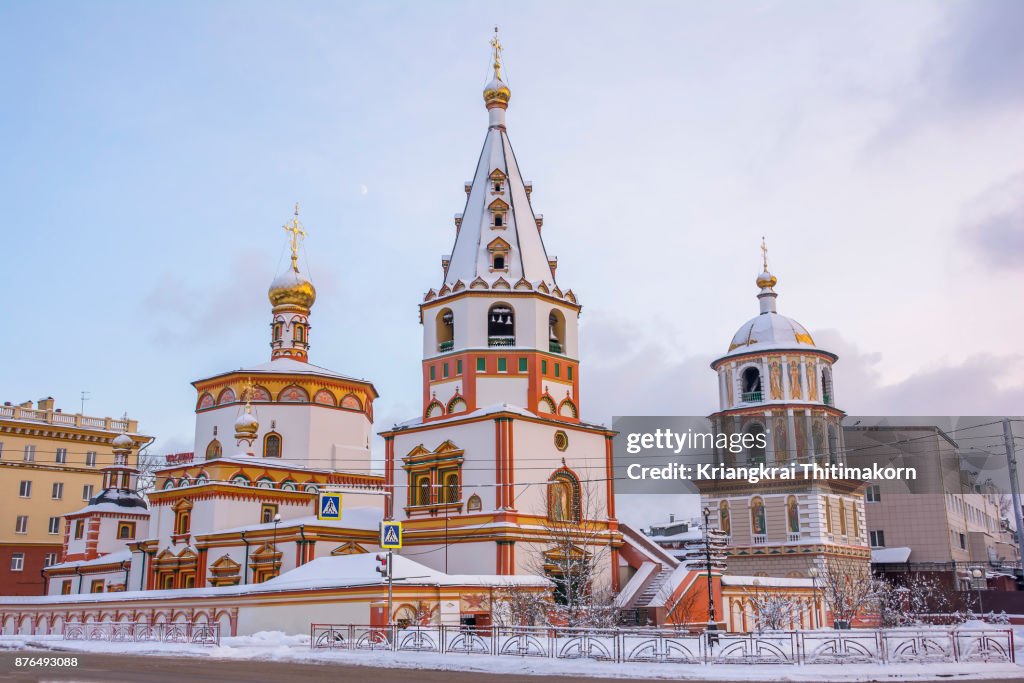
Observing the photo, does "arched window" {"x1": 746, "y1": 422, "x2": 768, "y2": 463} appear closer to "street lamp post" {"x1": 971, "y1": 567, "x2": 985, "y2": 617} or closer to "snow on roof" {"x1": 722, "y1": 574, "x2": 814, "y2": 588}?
"snow on roof" {"x1": 722, "y1": 574, "x2": 814, "y2": 588}

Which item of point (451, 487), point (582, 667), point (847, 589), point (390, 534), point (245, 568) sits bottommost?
point (582, 667)

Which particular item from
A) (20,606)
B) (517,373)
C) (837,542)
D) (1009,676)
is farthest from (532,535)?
(20,606)

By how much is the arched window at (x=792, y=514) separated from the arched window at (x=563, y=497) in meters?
11.9

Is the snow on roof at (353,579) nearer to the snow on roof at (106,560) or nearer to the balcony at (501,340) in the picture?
the balcony at (501,340)

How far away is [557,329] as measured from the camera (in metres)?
39.3

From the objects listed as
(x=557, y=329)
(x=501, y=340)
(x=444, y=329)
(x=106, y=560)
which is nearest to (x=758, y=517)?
(x=557, y=329)

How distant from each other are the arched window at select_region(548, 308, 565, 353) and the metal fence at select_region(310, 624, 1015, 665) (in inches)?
688

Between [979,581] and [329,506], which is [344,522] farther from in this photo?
[979,581]

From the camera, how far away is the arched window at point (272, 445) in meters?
45.5

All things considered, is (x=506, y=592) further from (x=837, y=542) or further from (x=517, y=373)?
(x=837, y=542)

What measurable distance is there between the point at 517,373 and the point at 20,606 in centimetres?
2315

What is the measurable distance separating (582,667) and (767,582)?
23925mm

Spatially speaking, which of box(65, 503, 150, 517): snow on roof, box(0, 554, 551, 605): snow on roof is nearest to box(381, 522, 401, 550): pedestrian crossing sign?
box(0, 554, 551, 605): snow on roof

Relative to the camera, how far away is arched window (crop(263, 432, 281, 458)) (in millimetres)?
45469
